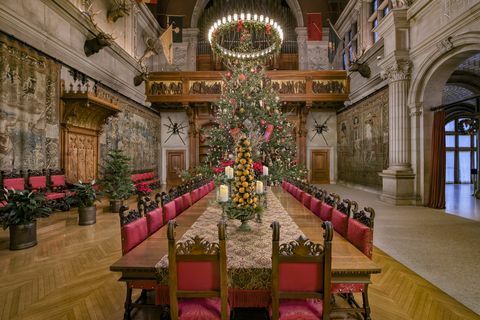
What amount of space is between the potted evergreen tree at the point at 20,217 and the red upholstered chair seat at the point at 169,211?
2.41m

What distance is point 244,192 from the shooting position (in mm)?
2510

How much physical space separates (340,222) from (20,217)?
4.67m

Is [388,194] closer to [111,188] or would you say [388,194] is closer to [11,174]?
[111,188]

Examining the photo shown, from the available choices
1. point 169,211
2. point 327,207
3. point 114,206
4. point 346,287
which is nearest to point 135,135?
point 114,206

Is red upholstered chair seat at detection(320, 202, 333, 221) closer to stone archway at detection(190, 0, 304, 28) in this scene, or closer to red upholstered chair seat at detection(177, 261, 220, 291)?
red upholstered chair seat at detection(177, 261, 220, 291)

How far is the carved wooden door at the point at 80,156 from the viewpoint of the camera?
7629 mm

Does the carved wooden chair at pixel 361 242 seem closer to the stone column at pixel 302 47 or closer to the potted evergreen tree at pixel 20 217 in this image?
the potted evergreen tree at pixel 20 217

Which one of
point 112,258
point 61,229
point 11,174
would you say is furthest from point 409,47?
point 11,174

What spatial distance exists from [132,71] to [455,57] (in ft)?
37.5

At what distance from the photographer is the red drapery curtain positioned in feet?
23.8

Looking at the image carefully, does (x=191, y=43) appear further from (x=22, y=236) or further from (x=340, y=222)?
(x=340, y=222)

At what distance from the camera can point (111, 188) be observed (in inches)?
283

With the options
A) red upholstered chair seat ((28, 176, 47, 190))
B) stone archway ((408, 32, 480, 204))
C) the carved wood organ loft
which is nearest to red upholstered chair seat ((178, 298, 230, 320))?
red upholstered chair seat ((28, 176, 47, 190))

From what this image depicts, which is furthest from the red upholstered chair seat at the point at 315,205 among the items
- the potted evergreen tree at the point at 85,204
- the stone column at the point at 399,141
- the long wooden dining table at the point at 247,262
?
the stone column at the point at 399,141
